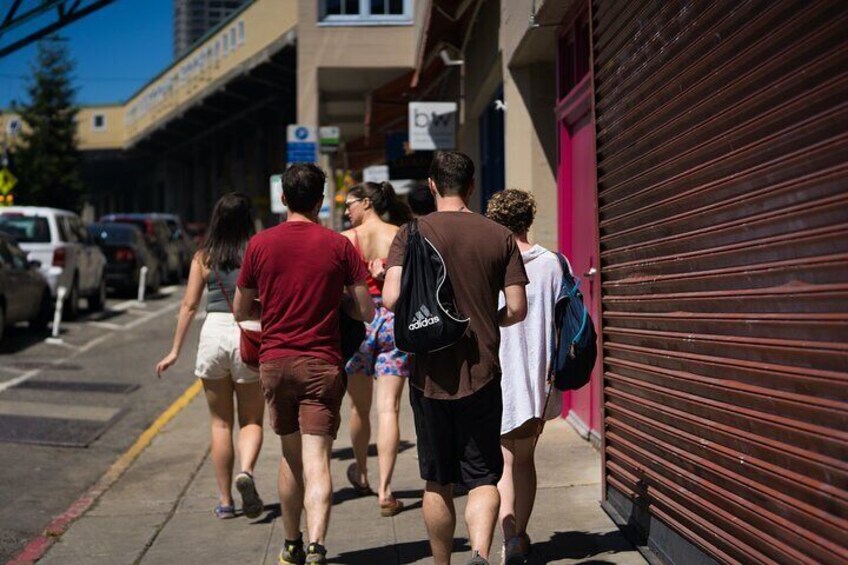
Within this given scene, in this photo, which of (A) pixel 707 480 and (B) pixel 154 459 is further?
(B) pixel 154 459

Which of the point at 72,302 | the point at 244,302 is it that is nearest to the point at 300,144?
the point at 72,302

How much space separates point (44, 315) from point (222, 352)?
12.8m

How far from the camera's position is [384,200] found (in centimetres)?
759

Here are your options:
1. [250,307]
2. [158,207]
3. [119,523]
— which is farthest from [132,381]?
[158,207]

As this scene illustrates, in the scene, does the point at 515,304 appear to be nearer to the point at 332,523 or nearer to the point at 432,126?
the point at 332,523

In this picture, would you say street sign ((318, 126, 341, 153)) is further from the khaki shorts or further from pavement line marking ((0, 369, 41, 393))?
the khaki shorts

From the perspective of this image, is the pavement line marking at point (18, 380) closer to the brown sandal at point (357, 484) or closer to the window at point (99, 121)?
the brown sandal at point (357, 484)

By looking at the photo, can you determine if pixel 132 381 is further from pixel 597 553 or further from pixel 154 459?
pixel 597 553

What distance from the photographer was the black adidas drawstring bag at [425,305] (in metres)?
4.72

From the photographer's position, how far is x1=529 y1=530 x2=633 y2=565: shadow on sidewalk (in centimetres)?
591

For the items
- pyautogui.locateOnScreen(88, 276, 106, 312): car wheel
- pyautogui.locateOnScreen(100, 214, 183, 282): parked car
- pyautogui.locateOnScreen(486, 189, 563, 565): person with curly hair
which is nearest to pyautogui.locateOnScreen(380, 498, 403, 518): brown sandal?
pyautogui.locateOnScreen(486, 189, 563, 565): person with curly hair

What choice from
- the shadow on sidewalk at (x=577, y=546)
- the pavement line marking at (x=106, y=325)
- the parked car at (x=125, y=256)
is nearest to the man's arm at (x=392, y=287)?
the shadow on sidewalk at (x=577, y=546)

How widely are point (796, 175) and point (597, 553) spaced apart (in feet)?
8.77

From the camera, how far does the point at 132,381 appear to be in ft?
46.8
